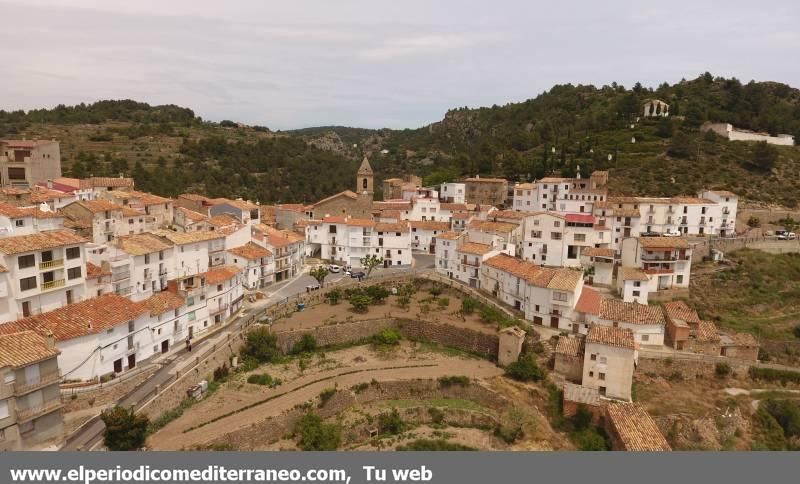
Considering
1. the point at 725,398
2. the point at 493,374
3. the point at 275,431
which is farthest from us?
the point at 493,374

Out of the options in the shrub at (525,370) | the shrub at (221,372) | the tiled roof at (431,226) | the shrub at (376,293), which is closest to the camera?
the shrub at (221,372)

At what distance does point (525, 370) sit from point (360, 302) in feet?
49.0

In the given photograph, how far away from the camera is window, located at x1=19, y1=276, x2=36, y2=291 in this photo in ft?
94.1

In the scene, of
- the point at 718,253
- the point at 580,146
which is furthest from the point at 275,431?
the point at 580,146

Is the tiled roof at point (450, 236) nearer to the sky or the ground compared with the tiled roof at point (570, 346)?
nearer to the sky

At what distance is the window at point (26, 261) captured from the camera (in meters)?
28.6

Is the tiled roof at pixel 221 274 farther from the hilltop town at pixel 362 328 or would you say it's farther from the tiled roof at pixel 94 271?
the tiled roof at pixel 94 271

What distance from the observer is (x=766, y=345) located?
41531mm

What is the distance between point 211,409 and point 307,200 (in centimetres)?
6466

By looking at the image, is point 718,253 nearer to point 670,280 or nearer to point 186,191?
point 670,280

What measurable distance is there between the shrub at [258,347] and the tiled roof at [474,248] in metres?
21.0

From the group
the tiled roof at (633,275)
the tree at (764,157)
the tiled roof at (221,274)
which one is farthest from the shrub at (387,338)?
the tree at (764,157)

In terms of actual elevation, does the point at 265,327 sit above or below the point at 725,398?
above

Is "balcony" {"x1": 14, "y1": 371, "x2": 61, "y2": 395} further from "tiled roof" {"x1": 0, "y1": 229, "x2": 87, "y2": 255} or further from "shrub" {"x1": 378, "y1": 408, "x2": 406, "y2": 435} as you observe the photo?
"shrub" {"x1": 378, "y1": 408, "x2": 406, "y2": 435}
